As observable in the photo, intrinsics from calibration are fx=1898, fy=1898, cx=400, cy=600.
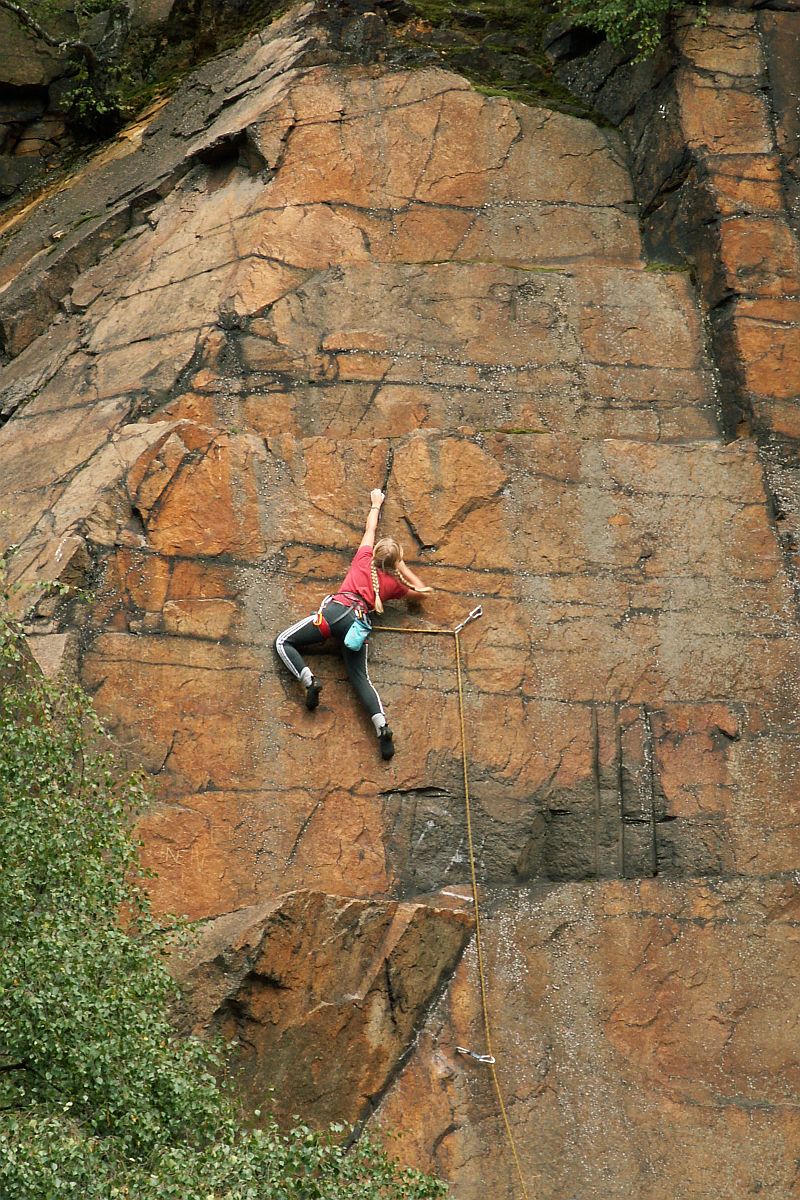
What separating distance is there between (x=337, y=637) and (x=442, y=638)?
90 centimetres

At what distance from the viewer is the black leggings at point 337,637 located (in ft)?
45.9

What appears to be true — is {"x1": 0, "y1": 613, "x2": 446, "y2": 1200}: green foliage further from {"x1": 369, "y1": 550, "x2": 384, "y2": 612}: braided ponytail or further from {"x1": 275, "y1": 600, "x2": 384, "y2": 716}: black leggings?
{"x1": 369, "y1": 550, "x2": 384, "y2": 612}: braided ponytail

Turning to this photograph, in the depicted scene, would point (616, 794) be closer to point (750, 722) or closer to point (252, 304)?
point (750, 722)

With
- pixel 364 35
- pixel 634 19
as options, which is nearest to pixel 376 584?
pixel 364 35

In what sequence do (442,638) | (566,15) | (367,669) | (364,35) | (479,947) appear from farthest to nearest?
(566,15)
(364,35)
(442,638)
(367,669)
(479,947)

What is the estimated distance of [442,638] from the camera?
47.8 feet

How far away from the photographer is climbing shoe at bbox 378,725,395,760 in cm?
1396

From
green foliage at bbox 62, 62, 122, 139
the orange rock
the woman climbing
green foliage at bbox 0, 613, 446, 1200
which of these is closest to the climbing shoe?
the woman climbing

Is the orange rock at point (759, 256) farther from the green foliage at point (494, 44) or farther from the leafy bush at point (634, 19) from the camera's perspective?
the green foliage at point (494, 44)

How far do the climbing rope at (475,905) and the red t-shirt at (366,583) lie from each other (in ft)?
1.02

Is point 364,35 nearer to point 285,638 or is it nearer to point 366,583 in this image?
point 366,583

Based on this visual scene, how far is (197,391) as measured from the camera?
15.4m

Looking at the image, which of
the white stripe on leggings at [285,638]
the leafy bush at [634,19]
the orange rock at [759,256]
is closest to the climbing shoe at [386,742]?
the white stripe on leggings at [285,638]

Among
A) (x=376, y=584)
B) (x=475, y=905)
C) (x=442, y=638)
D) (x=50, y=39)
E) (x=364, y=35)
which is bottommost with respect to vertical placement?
(x=475, y=905)
